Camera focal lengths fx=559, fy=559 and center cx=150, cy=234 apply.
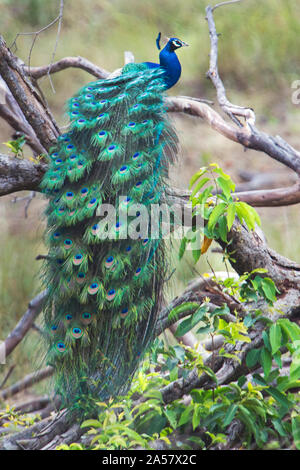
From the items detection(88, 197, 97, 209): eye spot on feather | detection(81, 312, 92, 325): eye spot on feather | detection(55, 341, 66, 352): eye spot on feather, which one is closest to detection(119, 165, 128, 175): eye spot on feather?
detection(88, 197, 97, 209): eye spot on feather

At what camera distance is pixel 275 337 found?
90.0 inches

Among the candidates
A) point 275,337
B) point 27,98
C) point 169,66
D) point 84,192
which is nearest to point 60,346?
point 84,192

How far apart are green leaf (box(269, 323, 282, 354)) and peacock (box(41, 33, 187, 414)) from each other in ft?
1.61

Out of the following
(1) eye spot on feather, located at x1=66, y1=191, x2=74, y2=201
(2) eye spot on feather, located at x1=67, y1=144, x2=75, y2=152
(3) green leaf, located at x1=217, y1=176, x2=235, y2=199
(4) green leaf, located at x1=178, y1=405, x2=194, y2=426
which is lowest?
(4) green leaf, located at x1=178, y1=405, x2=194, y2=426

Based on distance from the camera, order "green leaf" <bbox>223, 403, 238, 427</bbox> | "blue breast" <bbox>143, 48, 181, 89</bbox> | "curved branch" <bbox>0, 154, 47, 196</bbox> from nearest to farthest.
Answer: "green leaf" <bbox>223, 403, 238, 427</bbox>
"curved branch" <bbox>0, 154, 47, 196</bbox>
"blue breast" <bbox>143, 48, 181, 89</bbox>

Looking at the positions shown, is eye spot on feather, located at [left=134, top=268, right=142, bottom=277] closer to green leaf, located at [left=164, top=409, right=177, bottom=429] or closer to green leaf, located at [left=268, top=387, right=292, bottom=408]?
green leaf, located at [left=164, top=409, right=177, bottom=429]

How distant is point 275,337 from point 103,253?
785mm

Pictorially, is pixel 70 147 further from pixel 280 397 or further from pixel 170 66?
pixel 280 397

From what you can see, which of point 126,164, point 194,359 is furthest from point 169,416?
point 126,164

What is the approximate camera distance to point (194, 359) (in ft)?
8.25

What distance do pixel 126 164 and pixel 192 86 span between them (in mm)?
4651

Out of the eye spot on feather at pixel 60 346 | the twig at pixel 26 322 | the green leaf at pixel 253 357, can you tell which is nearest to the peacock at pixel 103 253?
the eye spot on feather at pixel 60 346

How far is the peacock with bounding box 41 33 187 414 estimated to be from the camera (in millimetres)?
2289

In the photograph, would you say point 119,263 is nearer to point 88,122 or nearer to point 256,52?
point 88,122
